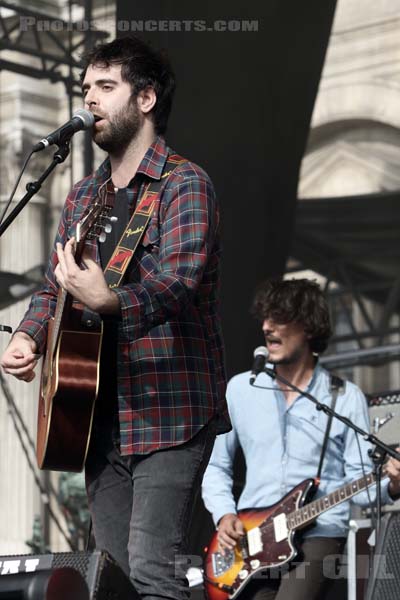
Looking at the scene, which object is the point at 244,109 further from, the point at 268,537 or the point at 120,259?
the point at 120,259

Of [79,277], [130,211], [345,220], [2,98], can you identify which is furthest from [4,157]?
[79,277]

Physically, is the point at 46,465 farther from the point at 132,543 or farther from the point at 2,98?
the point at 2,98

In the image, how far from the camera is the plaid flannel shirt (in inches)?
113

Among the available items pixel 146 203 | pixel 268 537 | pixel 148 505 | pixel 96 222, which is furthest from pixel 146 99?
pixel 268 537

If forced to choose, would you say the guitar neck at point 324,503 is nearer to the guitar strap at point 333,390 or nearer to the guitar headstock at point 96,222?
the guitar strap at point 333,390

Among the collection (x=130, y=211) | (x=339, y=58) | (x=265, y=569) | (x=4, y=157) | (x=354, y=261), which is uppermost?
(x=339, y=58)

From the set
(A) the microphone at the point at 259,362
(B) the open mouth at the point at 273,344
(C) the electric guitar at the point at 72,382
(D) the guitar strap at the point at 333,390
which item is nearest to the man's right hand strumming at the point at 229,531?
(D) the guitar strap at the point at 333,390

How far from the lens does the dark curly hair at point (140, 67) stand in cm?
325

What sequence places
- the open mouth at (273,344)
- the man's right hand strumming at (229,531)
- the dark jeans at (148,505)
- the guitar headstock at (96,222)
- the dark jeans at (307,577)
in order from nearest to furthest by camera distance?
the dark jeans at (148,505), the guitar headstock at (96,222), the dark jeans at (307,577), the man's right hand strumming at (229,531), the open mouth at (273,344)

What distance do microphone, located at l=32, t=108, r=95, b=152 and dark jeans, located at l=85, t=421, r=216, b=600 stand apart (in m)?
0.81

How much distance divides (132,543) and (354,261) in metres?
4.26

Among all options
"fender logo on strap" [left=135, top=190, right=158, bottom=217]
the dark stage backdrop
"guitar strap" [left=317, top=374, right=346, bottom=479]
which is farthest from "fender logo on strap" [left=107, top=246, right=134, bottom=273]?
the dark stage backdrop

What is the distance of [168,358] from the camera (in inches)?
118

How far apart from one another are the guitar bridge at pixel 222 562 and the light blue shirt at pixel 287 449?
0.54 feet
